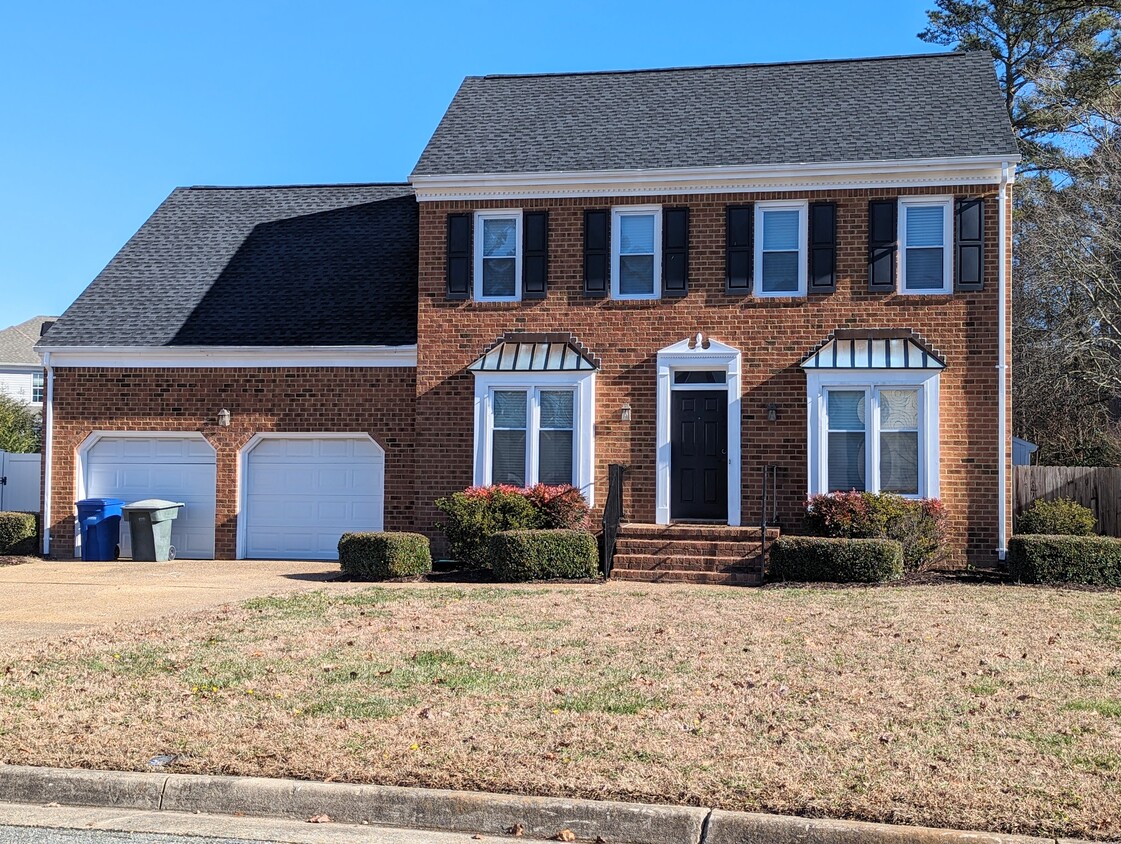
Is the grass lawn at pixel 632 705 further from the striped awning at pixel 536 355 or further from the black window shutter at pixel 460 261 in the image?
the black window shutter at pixel 460 261

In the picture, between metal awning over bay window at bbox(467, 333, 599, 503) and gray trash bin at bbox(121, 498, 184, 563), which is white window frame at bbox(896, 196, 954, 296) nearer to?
metal awning over bay window at bbox(467, 333, 599, 503)

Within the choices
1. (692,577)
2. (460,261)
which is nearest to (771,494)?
(692,577)

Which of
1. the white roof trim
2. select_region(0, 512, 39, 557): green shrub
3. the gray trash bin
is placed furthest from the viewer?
select_region(0, 512, 39, 557): green shrub

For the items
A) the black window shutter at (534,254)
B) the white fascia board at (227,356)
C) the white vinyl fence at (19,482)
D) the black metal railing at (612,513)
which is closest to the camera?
the black metal railing at (612,513)

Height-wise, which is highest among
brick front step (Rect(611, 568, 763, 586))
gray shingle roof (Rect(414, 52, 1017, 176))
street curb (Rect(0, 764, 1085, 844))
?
gray shingle roof (Rect(414, 52, 1017, 176))

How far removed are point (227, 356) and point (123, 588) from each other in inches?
217

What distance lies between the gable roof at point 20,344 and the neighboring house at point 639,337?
98.2ft

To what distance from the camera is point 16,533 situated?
1941 centimetres

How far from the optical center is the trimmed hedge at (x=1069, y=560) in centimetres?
1494

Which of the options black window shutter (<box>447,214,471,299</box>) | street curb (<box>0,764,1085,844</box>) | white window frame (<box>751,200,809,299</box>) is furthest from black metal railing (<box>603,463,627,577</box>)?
street curb (<box>0,764,1085,844</box>)

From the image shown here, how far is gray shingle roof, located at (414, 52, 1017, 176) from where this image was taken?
17.9m

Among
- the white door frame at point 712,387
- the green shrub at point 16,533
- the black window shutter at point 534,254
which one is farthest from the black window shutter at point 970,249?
the green shrub at point 16,533

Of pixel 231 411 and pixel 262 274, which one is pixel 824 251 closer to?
pixel 231 411

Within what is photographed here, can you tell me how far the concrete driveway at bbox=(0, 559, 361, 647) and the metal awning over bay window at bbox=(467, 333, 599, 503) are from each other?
10.0ft
